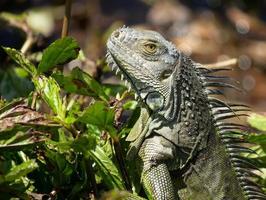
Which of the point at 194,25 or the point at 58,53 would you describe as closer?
the point at 58,53

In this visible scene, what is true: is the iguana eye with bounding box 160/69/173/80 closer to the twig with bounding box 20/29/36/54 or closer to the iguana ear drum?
the iguana ear drum

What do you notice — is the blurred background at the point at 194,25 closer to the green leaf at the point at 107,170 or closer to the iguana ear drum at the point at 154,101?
the iguana ear drum at the point at 154,101

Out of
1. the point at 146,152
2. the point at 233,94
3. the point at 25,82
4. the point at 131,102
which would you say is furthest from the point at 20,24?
the point at 233,94

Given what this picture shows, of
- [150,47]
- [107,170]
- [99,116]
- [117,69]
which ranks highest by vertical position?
[150,47]

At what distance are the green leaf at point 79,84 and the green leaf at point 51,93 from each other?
65 mm

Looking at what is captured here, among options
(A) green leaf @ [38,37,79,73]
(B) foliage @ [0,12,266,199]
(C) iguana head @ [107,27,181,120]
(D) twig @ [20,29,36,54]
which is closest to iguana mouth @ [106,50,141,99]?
(C) iguana head @ [107,27,181,120]

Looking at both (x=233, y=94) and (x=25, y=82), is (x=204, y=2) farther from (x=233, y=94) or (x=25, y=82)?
(x=25, y=82)

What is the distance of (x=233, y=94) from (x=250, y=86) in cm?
89

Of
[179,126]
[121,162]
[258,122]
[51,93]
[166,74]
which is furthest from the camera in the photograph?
[258,122]

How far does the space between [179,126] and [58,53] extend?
2.68 feet

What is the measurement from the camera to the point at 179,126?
14.6 feet

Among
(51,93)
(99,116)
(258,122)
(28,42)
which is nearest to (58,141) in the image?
(51,93)

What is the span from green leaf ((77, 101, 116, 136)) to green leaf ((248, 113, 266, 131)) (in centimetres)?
121

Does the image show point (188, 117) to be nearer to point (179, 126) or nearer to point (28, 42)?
point (179, 126)
